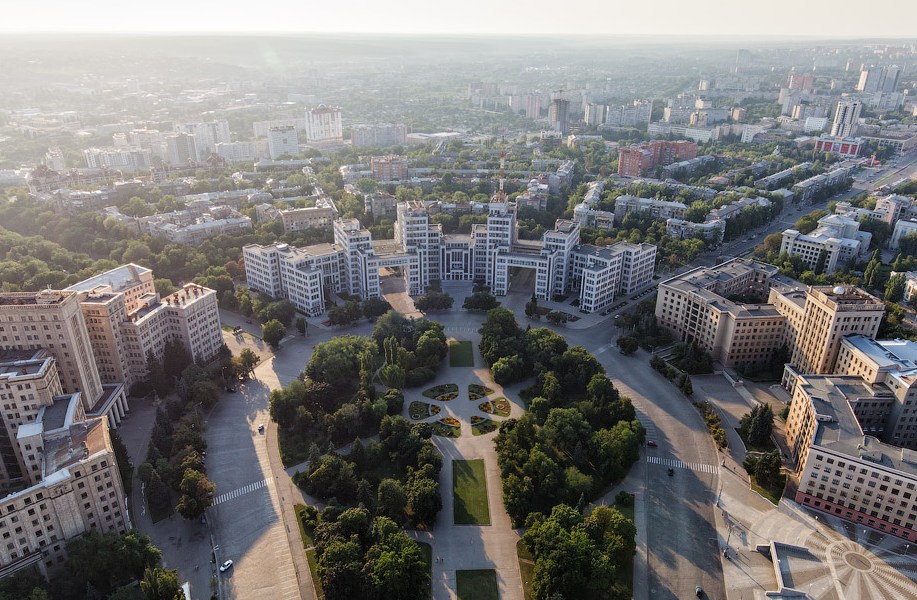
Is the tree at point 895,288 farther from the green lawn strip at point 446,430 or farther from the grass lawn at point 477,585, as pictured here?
the grass lawn at point 477,585

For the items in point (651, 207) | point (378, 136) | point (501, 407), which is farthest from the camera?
point (378, 136)

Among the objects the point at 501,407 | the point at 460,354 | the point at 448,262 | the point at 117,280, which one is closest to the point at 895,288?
the point at 501,407

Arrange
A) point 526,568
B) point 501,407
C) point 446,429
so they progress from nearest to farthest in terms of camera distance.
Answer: point 526,568 < point 446,429 < point 501,407

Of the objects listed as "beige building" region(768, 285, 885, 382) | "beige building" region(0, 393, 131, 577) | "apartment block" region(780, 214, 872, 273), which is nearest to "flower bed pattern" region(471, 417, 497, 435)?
"beige building" region(0, 393, 131, 577)

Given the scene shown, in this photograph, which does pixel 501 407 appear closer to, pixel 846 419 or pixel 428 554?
pixel 428 554

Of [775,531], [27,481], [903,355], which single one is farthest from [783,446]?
[27,481]
